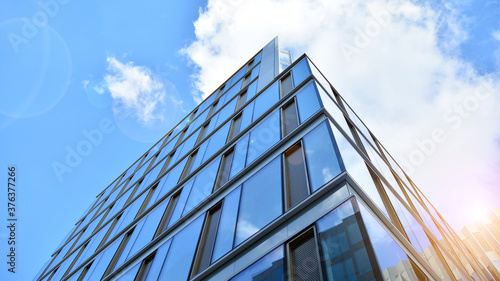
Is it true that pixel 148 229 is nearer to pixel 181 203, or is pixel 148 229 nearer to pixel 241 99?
pixel 181 203

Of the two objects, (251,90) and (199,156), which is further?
(251,90)

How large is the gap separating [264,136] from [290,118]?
1.14m

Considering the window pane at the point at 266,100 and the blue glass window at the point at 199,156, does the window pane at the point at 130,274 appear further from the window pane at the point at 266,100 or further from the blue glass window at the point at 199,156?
the window pane at the point at 266,100

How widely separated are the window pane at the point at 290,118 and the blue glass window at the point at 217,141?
3.84 metres

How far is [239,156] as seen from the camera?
35.9ft

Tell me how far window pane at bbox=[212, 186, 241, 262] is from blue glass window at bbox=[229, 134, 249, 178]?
1143mm

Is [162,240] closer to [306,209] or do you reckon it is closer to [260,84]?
[306,209]

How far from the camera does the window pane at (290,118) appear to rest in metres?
9.65

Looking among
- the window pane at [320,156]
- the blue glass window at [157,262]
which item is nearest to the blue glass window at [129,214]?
the blue glass window at [157,262]

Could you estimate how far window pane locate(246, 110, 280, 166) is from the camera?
32.2 feet

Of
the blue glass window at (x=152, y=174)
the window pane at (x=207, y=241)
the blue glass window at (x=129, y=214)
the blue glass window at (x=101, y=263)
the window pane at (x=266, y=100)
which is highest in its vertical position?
the blue glass window at (x=152, y=174)

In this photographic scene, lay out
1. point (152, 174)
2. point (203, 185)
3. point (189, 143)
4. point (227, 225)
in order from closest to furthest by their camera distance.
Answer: point (227, 225) < point (203, 185) < point (189, 143) < point (152, 174)

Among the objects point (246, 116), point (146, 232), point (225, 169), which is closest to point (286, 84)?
point (246, 116)

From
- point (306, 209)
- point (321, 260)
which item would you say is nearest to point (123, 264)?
point (306, 209)
